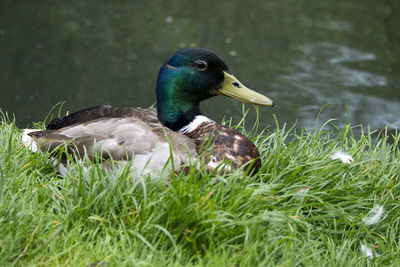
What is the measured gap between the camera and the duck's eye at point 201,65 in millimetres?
3301

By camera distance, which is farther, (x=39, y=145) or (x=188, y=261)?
(x=39, y=145)

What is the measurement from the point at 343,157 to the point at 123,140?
4.70 feet

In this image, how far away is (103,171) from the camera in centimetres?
280

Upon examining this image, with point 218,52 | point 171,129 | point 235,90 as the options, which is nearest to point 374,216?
point 235,90

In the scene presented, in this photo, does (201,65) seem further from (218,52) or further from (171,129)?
(218,52)

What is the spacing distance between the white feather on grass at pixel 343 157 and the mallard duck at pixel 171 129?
0.59 metres

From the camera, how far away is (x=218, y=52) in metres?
7.61

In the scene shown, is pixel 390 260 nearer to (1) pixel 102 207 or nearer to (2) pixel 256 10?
(1) pixel 102 207

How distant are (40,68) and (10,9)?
222cm

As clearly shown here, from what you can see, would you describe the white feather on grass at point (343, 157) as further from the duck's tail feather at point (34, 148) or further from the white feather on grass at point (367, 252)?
the duck's tail feather at point (34, 148)

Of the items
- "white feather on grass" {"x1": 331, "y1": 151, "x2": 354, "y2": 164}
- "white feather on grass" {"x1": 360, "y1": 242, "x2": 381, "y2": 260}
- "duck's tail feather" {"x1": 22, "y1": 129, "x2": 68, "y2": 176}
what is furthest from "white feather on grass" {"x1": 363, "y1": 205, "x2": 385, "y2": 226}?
"duck's tail feather" {"x1": 22, "y1": 129, "x2": 68, "y2": 176}

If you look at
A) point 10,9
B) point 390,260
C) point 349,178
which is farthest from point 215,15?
point 390,260

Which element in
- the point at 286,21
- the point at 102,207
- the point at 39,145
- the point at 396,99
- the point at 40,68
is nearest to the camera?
the point at 102,207

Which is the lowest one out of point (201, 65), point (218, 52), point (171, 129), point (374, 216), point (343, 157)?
point (218, 52)
